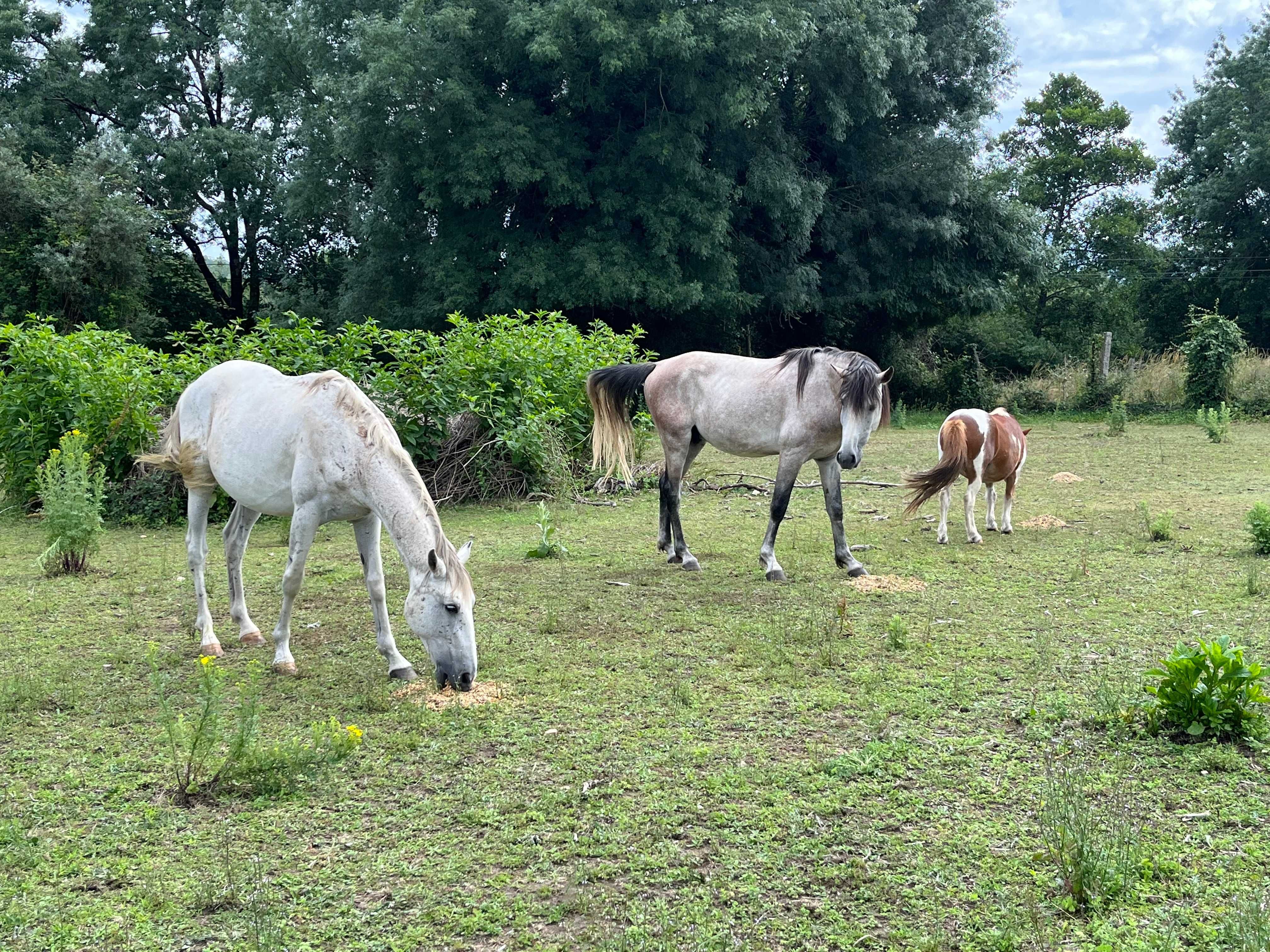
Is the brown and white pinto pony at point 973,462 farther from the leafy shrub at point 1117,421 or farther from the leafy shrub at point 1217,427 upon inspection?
the leafy shrub at point 1117,421

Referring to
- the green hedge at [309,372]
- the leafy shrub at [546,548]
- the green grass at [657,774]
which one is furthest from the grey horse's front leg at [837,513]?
the green hedge at [309,372]

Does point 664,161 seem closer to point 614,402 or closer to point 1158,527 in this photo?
point 614,402

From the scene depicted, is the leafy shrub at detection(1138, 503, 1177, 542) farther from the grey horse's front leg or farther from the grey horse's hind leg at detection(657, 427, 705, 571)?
the grey horse's hind leg at detection(657, 427, 705, 571)

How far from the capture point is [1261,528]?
273 inches

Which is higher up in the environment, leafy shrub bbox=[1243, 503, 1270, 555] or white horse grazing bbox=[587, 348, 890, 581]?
white horse grazing bbox=[587, 348, 890, 581]

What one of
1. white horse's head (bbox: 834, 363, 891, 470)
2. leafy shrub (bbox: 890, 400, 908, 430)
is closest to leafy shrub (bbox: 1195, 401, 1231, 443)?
leafy shrub (bbox: 890, 400, 908, 430)

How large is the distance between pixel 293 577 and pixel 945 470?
16.8ft

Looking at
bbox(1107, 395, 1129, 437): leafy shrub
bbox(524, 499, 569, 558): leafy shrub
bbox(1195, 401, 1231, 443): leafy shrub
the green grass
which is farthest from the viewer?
bbox(1107, 395, 1129, 437): leafy shrub

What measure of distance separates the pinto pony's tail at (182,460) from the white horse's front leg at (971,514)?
5.86m

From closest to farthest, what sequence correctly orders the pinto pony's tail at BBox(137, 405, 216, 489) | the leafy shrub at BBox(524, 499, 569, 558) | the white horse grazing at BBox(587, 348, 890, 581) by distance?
the pinto pony's tail at BBox(137, 405, 216, 489) → the white horse grazing at BBox(587, 348, 890, 581) → the leafy shrub at BBox(524, 499, 569, 558)

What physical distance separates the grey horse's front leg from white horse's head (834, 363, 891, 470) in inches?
16.8

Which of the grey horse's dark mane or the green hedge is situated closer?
the grey horse's dark mane

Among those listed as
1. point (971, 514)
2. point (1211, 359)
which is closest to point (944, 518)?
point (971, 514)

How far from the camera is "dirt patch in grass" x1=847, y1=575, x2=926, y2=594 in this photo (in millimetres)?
6473
